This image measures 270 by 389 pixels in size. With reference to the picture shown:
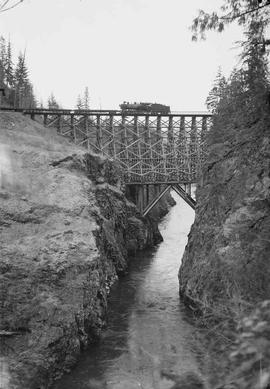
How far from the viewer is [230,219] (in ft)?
49.8

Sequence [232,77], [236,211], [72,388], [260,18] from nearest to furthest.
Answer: [260,18] → [232,77] → [72,388] → [236,211]

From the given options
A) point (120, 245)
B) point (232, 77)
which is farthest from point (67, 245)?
point (120, 245)

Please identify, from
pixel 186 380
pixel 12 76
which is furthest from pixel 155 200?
pixel 12 76

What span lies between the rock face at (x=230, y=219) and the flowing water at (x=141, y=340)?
1.69 meters

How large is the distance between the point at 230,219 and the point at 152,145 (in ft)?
65.6

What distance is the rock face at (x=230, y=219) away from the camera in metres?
8.75

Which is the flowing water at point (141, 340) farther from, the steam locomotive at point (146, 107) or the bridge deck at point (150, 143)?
the steam locomotive at point (146, 107)

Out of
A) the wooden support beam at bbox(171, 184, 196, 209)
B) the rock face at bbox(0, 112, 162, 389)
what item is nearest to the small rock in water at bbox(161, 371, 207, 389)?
the rock face at bbox(0, 112, 162, 389)

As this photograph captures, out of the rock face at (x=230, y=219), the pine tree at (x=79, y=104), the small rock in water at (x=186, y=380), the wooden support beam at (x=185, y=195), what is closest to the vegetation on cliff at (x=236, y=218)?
the rock face at (x=230, y=219)

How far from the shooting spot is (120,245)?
2777 cm

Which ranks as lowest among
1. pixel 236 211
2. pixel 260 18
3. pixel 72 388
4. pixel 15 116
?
pixel 72 388

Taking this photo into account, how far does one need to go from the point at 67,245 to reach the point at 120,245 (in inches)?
471

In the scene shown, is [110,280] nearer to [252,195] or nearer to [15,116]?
[252,195]

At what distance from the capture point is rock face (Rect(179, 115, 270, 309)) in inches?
344
